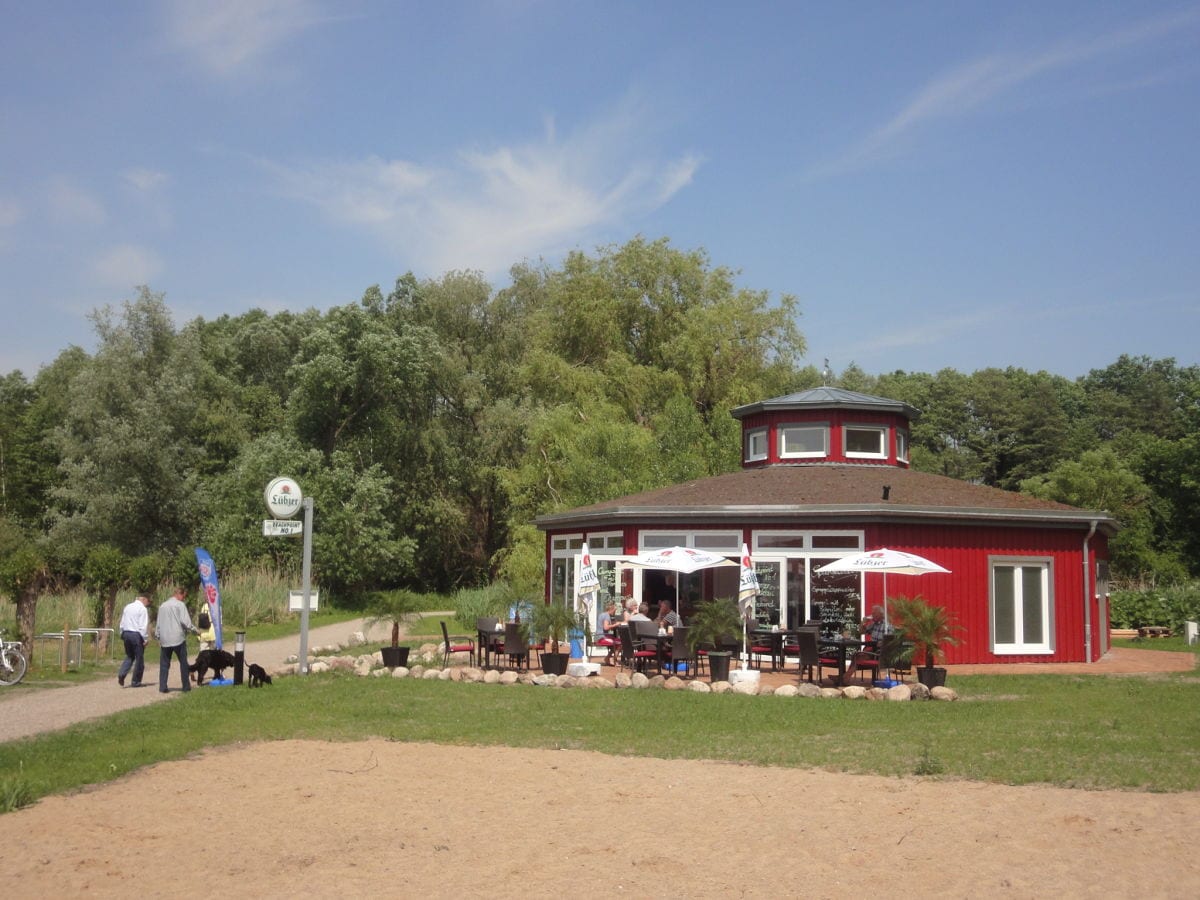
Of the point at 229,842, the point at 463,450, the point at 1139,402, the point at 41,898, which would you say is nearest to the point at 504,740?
the point at 229,842

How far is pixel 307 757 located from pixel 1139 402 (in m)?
76.3

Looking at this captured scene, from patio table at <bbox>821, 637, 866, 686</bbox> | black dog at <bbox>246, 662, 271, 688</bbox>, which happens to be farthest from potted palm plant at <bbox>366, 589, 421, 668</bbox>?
patio table at <bbox>821, 637, 866, 686</bbox>

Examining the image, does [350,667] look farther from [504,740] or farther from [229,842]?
[229,842]

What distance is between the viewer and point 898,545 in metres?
20.8

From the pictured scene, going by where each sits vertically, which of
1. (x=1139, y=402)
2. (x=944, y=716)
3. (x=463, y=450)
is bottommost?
(x=944, y=716)

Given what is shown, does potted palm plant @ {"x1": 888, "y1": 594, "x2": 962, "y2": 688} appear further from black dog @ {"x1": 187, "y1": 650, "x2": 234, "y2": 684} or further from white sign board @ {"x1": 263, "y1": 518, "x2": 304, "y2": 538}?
black dog @ {"x1": 187, "y1": 650, "x2": 234, "y2": 684}

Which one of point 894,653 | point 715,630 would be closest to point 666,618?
point 715,630

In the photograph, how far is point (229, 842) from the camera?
24.7 feet

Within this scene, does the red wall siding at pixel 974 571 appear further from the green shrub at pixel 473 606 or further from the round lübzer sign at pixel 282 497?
the green shrub at pixel 473 606

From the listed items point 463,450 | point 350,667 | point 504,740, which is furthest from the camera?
point 463,450

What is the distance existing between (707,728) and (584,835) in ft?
17.5

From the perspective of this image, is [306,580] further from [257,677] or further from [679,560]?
[679,560]

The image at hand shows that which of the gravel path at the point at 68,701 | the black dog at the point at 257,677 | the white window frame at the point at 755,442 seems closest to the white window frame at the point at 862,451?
the white window frame at the point at 755,442

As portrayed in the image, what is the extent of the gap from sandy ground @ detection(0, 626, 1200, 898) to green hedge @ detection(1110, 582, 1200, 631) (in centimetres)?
2586
